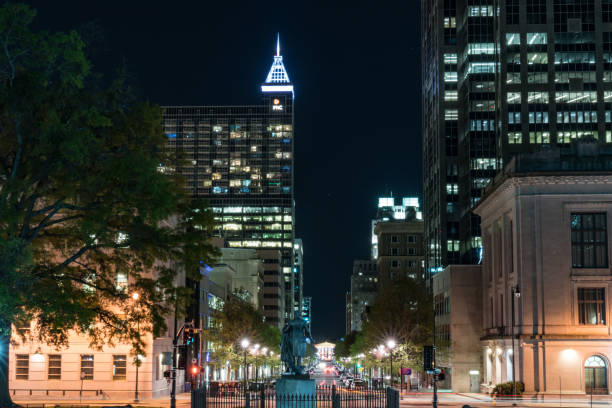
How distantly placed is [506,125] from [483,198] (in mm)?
64867

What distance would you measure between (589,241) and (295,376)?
49057mm

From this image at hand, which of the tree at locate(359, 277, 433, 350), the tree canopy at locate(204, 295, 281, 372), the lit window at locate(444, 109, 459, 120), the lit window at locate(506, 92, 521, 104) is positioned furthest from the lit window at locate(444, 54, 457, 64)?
the tree canopy at locate(204, 295, 281, 372)

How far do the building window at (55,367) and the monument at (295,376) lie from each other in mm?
36518

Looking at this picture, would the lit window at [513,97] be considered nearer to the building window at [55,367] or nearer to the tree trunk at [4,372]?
the building window at [55,367]

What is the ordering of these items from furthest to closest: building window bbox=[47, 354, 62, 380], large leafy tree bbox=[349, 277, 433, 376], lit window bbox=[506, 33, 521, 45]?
lit window bbox=[506, 33, 521, 45], large leafy tree bbox=[349, 277, 433, 376], building window bbox=[47, 354, 62, 380]

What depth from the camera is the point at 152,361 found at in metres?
68.8

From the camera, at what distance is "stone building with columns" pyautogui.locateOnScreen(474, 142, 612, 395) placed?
74875 mm

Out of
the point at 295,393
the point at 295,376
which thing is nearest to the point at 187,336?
the point at 295,376

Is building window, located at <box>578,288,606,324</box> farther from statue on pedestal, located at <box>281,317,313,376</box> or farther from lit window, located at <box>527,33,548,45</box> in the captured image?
lit window, located at <box>527,33,548,45</box>

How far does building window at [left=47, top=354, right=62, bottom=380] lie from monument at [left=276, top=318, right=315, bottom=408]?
36.5 metres

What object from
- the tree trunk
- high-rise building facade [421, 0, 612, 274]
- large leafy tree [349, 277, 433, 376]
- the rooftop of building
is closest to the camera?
the tree trunk

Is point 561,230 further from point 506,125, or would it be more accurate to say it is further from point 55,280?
point 506,125

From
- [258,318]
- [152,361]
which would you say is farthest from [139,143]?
[258,318]

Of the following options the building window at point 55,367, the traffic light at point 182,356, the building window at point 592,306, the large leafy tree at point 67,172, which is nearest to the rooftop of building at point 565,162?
the building window at point 592,306
